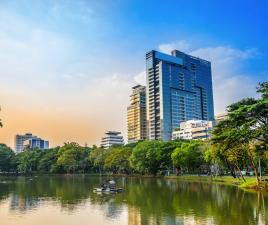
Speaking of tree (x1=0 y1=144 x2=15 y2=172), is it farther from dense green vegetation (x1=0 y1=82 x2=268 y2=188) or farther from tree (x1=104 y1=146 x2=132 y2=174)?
tree (x1=104 y1=146 x2=132 y2=174)

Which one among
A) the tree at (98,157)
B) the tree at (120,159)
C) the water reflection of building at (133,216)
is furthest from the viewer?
the tree at (98,157)

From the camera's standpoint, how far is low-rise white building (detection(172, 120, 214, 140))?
17474cm

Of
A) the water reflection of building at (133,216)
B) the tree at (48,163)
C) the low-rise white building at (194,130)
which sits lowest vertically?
the water reflection of building at (133,216)

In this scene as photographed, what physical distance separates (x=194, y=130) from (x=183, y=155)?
96723 millimetres

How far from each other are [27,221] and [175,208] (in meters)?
14.2

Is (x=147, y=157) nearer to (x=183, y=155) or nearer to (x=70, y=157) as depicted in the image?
(x=183, y=155)

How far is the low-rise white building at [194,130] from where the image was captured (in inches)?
6879

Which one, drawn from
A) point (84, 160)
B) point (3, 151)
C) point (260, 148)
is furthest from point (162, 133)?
point (260, 148)

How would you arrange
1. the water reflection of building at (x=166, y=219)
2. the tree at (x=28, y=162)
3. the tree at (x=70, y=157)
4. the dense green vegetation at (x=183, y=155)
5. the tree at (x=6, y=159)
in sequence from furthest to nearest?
the tree at (x=6, y=159)
the tree at (x=28, y=162)
the tree at (x=70, y=157)
the dense green vegetation at (x=183, y=155)
the water reflection of building at (x=166, y=219)

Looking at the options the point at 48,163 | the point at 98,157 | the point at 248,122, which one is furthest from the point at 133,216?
the point at 48,163

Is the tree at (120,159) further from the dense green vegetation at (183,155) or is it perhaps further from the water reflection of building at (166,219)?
the water reflection of building at (166,219)

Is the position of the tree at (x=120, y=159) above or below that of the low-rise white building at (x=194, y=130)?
below

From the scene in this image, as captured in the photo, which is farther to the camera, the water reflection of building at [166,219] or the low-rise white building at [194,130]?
the low-rise white building at [194,130]

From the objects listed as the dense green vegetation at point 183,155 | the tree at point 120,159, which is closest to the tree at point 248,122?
the dense green vegetation at point 183,155
